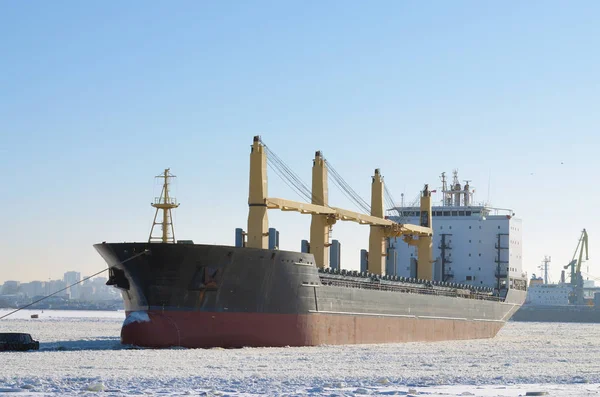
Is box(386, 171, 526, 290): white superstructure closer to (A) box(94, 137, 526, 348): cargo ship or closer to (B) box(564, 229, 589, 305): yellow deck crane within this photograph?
(A) box(94, 137, 526, 348): cargo ship

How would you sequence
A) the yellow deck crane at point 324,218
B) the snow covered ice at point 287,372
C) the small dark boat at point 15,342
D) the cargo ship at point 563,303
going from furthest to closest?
the cargo ship at point 563,303 → the yellow deck crane at point 324,218 → the small dark boat at point 15,342 → the snow covered ice at point 287,372

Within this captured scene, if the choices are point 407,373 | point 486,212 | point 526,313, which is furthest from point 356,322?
point 526,313

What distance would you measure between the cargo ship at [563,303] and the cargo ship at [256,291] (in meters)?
79.1

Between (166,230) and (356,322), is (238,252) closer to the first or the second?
(166,230)

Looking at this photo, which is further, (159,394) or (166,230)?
(166,230)

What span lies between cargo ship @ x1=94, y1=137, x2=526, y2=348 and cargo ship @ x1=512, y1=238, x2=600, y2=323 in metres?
79.1

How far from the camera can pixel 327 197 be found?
1291 inches

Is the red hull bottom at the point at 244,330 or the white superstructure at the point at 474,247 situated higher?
the white superstructure at the point at 474,247

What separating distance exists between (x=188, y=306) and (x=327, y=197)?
1058 cm

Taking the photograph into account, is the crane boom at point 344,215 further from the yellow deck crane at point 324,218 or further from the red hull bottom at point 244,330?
the red hull bottom at point 244,330

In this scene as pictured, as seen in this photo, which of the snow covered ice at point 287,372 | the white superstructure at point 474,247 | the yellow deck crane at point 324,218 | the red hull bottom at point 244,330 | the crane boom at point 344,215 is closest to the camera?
the snow covered ice at point 287,372

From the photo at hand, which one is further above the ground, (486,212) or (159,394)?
(486,212)

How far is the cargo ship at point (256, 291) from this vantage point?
23328 mm

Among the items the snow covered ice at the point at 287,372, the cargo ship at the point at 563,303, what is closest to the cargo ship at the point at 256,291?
the snow covered ice at the point at 287,372
